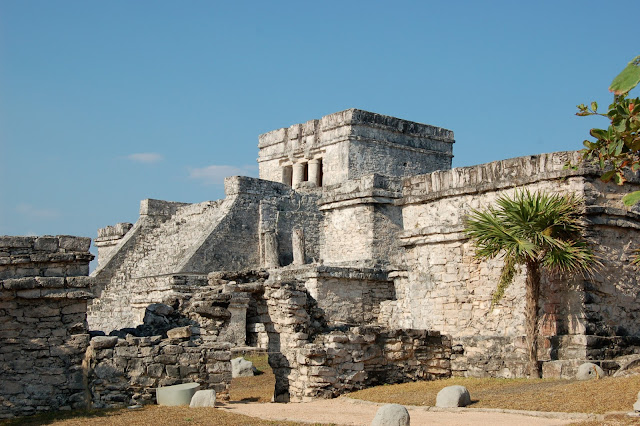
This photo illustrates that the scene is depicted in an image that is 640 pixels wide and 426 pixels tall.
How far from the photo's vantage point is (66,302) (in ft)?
38.2

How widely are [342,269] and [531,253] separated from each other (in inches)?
313

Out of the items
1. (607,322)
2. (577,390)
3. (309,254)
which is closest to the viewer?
(577,390)

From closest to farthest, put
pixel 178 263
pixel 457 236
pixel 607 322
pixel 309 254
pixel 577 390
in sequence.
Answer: pixel 577 390 < pixel 607 322 < pixel 457 236 < pixel 178 263 < pixel 309 254

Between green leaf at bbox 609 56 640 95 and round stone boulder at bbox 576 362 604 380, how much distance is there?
25.2ft

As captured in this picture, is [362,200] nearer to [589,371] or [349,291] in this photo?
[349,291]

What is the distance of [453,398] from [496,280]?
3.36 meters

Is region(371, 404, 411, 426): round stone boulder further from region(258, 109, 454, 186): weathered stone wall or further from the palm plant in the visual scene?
region(258, 109, 454, 186): weathered stone wall

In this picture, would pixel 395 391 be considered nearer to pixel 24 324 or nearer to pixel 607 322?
pixel 607 322

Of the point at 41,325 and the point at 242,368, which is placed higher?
the point at 41,325

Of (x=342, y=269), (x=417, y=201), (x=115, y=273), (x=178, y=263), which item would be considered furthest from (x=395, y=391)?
(x=115, y=273)

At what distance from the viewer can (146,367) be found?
11.8m

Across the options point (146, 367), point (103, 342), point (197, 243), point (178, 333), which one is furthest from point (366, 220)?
point (103, 342)

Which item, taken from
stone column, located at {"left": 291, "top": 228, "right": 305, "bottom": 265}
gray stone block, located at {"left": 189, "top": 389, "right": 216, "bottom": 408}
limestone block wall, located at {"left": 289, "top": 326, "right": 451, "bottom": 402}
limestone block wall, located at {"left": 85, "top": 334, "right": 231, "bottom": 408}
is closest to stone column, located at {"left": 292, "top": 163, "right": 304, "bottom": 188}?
stone column, located at {"left": 291, "top": 228, "right": 305, "bottom": 265}

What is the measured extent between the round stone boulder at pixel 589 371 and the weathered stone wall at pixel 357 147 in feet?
50.9
